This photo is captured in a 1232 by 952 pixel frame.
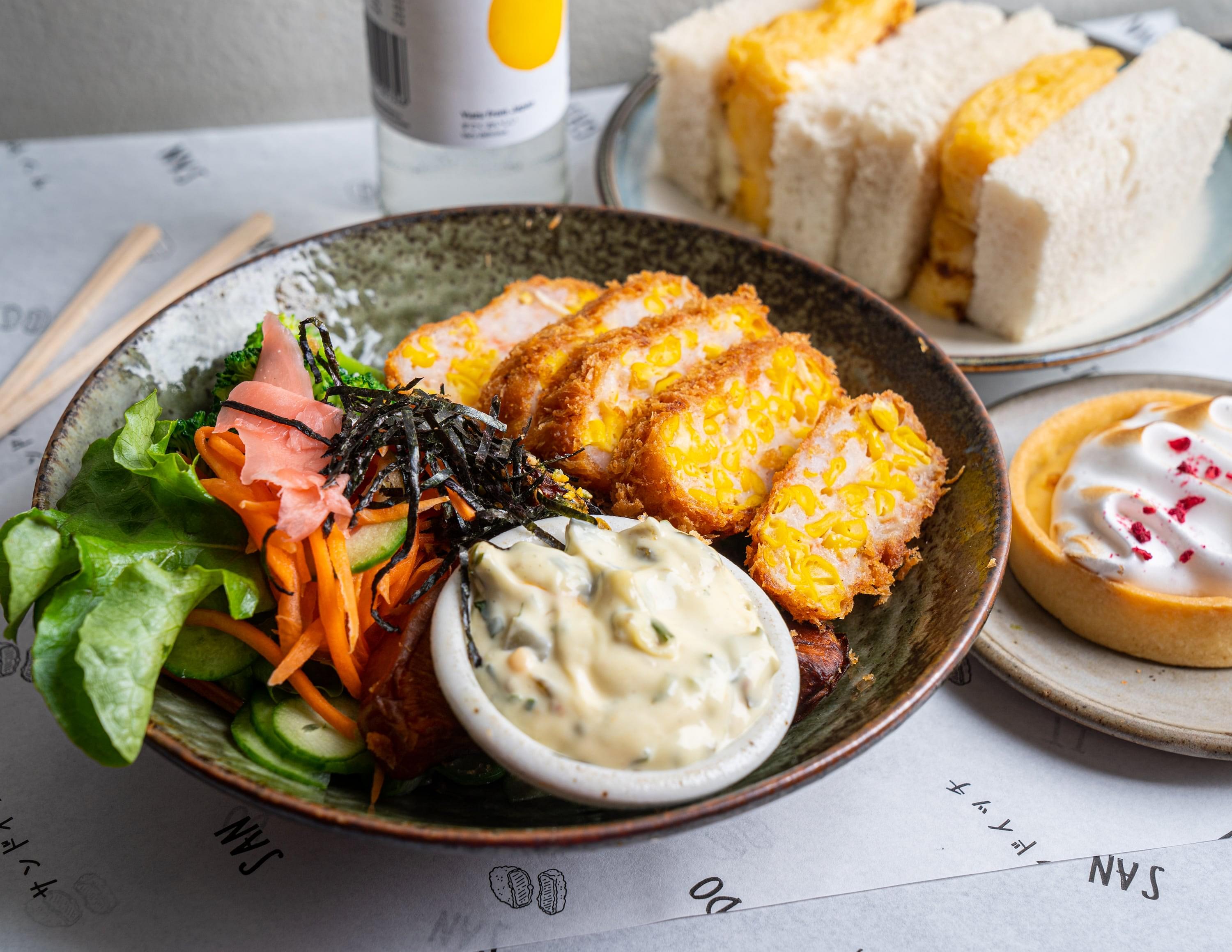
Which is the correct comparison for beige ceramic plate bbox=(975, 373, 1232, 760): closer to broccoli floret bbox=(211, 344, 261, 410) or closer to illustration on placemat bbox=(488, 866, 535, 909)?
illustration on placemat bbox=(488, 866, 535, 909)

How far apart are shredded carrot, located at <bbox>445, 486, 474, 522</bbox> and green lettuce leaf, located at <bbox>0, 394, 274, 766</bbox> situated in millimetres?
383

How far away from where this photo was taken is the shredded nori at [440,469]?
2.00 metres

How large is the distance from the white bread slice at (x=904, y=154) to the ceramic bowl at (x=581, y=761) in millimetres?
1892

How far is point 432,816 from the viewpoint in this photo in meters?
1.82

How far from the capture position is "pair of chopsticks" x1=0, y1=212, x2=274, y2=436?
9.80ft

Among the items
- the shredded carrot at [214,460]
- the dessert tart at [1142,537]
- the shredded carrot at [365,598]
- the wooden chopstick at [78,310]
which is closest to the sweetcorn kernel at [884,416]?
the dessert tart at [1142,537]

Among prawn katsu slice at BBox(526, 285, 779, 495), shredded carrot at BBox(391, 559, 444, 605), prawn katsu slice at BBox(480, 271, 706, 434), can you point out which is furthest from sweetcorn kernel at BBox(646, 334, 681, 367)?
shredded carrot at BBox(391, 559, 444, 605)

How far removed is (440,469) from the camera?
2.10 metres

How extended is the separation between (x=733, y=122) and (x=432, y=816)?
2.57 metres

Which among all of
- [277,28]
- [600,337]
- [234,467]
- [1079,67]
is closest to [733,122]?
[1079,67]

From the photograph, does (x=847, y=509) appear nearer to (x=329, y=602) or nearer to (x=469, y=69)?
(x=329, y=602)

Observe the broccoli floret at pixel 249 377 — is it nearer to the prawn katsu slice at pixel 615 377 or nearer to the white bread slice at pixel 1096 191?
the prawn katsu slice at pixel 615 377

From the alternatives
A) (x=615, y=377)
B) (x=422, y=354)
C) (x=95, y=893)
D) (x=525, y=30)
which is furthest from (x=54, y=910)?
(x=525, y=30)

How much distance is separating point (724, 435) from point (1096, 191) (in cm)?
150
